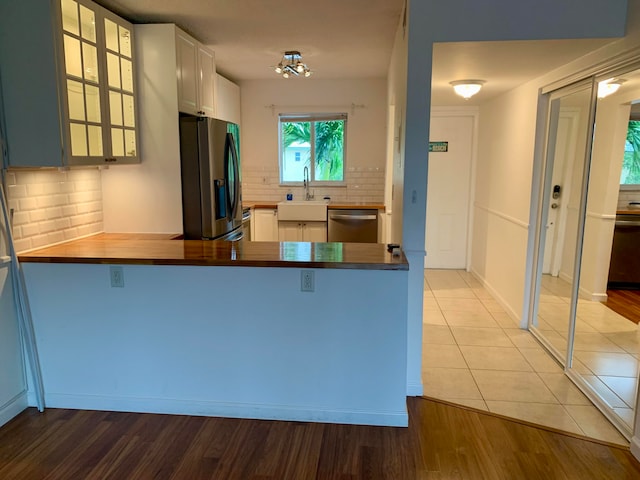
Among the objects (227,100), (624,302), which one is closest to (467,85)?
(624,302)

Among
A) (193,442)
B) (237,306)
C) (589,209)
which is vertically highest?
(589,209)

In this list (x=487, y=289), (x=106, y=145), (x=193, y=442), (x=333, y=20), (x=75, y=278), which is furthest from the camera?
(x=487, y=289)

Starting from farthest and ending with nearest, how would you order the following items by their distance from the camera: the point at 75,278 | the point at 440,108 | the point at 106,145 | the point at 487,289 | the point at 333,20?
the point at 440,108 < the point at 487,289 < the point at 333,20 < the point at 106,145 < the point at 75,278

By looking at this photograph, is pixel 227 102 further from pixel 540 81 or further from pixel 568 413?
pixel 568 413

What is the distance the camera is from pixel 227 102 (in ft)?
17.2

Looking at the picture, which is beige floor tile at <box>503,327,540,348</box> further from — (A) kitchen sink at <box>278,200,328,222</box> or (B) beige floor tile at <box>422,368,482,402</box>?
(A) kitchen sink at <box>278,200,328,222</box>

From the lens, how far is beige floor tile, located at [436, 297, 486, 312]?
14.5ft

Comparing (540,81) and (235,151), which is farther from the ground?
(540,81)

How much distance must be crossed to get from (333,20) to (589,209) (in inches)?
86.9

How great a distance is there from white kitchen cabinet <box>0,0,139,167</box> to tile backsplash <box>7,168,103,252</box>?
0.20 m

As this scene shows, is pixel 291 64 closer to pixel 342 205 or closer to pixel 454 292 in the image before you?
pixel 342 205

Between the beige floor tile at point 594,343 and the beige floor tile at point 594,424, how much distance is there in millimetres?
445

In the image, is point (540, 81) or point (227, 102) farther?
point (227, 102)

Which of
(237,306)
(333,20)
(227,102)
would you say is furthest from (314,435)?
(227,102)
